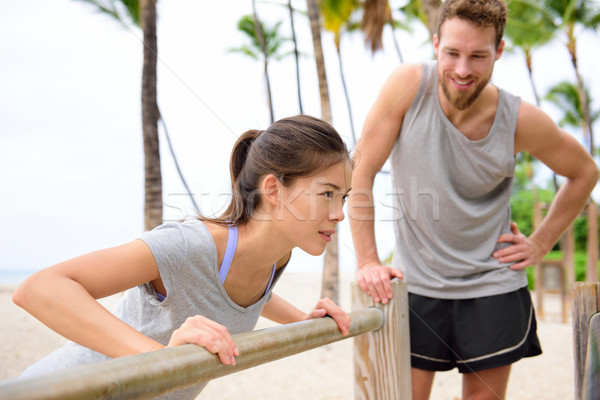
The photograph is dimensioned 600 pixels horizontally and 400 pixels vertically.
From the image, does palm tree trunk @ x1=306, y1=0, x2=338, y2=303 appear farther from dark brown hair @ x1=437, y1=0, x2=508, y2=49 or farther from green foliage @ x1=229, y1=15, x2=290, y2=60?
green foliage @ x1=229, y1=15, x2=290, y2=60

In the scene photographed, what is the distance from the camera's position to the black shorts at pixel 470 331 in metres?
1.71

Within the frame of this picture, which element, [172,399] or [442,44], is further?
[442,44]

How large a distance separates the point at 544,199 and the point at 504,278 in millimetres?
27722

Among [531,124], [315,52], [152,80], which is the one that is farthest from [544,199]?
[531,124]

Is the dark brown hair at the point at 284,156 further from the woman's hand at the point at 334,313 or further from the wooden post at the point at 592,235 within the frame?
the wooden post at the point at 592,235

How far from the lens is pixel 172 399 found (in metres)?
1.39

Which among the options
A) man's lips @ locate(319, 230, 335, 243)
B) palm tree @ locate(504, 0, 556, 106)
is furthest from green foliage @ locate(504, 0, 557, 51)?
man's lips @ locate(319, 230, 335, 243)

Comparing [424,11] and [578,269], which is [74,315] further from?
[578,269]

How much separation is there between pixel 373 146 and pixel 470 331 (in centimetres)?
67

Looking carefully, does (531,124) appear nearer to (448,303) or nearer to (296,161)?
(448,303)

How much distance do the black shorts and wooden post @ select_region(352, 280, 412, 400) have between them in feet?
0.62

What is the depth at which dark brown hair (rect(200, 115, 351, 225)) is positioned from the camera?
4.84ft

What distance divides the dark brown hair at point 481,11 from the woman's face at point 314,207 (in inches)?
26.7

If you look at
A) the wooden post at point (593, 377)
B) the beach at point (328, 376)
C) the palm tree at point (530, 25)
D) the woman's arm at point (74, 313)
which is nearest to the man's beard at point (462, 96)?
the wooden post at point (593, 377)
